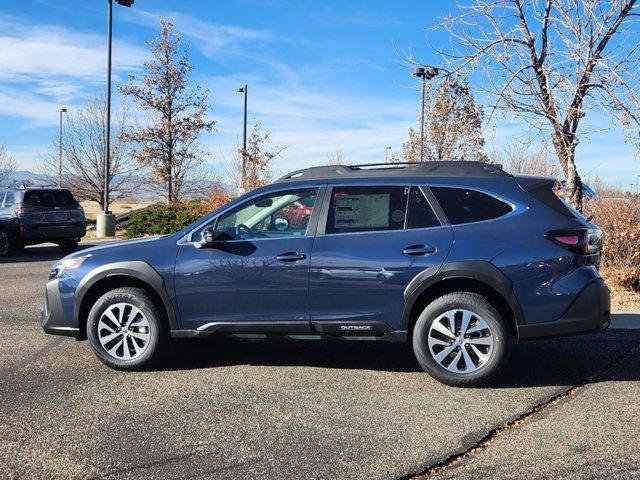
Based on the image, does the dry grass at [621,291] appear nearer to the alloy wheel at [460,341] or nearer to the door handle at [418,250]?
the alloy wheel at [460,341]

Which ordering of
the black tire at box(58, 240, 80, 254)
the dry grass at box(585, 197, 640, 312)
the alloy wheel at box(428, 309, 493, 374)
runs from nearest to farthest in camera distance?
the alloy wheel at box(428, 309, 493, 374), the dry grass at box(585, 197, 640, 312), the black tire at box(58, 240, 80, 254)

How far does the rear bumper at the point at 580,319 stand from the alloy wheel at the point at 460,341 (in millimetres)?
293

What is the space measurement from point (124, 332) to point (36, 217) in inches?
434

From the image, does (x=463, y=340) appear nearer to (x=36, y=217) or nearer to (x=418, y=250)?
(x=418, y=250)

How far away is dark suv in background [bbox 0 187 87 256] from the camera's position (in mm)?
15031

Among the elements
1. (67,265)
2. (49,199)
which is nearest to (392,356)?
(67,265)

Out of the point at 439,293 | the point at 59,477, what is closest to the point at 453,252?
the point at 439,293

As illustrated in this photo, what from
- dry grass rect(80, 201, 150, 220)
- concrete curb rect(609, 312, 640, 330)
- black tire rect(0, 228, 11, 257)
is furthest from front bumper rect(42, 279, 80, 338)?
dry grass rect(80, 201, 150, 220)

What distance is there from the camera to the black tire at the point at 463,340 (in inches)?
194

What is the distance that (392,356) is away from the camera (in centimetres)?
602

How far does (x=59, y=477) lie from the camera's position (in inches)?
137

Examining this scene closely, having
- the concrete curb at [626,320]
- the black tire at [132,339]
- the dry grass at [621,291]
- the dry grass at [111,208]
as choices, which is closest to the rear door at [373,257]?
the black tire at [132,339]

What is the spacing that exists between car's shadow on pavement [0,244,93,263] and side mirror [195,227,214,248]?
34.6ft

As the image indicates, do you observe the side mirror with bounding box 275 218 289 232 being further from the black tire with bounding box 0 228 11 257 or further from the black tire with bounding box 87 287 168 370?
the black tire with bounding box 0 228 11 257
